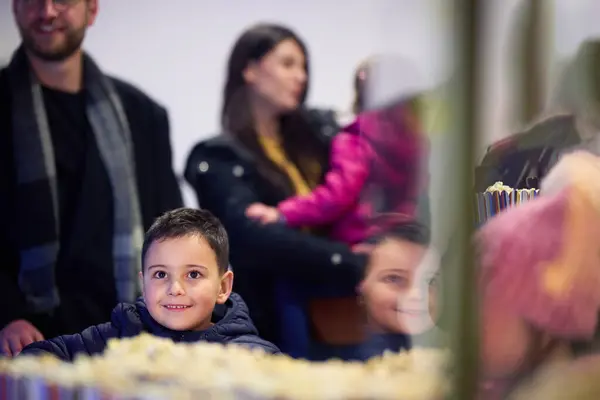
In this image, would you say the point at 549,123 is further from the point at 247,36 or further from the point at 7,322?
the point at 7,322

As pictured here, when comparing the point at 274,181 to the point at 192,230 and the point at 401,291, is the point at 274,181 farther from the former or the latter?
the point at 401,291

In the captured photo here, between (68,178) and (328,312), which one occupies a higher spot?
(68,178)

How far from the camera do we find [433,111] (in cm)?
137

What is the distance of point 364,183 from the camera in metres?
1.74

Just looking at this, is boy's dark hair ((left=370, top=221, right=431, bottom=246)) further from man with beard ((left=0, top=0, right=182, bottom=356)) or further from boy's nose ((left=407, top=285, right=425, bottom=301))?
man with beard ((left=0, top=0, right=182, bottom=356))

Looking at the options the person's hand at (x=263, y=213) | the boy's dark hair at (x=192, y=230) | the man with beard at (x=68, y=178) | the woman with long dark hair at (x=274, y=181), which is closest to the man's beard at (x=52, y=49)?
the man with beard at (x=68, y=178)

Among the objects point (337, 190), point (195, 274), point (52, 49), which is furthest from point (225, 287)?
point (52, 49)

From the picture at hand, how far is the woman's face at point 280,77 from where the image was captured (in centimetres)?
185

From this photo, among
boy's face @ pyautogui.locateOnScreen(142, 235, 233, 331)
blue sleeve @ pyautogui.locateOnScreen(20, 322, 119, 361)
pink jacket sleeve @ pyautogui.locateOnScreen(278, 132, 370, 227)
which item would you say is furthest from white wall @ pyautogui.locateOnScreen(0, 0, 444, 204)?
blue sleeve @ pyautogui.locateOnScreen(20, 322, 119, 361)

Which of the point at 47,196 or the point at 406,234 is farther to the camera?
the point at 47,196

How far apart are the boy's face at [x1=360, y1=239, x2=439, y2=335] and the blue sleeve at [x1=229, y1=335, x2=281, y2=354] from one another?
220mm

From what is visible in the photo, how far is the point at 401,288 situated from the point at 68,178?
34.2 inches

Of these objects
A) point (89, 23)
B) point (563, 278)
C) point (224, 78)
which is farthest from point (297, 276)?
point (89, 23)

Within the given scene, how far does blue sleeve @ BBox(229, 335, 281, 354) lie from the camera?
5.51ft
